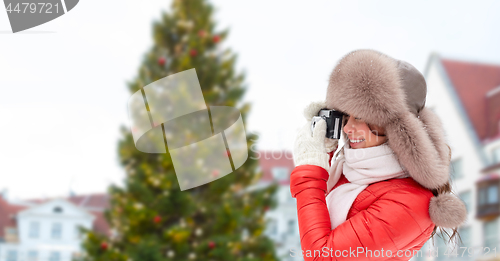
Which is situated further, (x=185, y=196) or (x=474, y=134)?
(x=474, y=134)

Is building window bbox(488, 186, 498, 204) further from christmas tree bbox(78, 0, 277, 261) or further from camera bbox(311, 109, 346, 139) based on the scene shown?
camera bbox(311, 109, 346, 139)

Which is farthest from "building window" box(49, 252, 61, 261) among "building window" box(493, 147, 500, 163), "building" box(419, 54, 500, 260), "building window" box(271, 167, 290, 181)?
"building window" box(493, 147, 500, 163)

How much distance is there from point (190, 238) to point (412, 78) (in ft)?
8.26

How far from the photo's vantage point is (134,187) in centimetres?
292

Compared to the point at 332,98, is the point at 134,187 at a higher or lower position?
lower

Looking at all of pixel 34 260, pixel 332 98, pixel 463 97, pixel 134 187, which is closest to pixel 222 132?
pixel 134 187

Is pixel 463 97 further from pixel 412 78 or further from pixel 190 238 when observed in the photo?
pixel 412 78

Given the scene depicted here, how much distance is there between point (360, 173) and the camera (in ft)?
2.42

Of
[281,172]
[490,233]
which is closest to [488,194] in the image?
[490,233]

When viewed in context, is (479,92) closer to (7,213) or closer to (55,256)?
(55,256)

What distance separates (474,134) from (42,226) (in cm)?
508

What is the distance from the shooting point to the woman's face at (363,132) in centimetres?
72

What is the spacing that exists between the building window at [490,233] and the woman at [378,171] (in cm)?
422

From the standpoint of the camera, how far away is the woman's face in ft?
2.35
